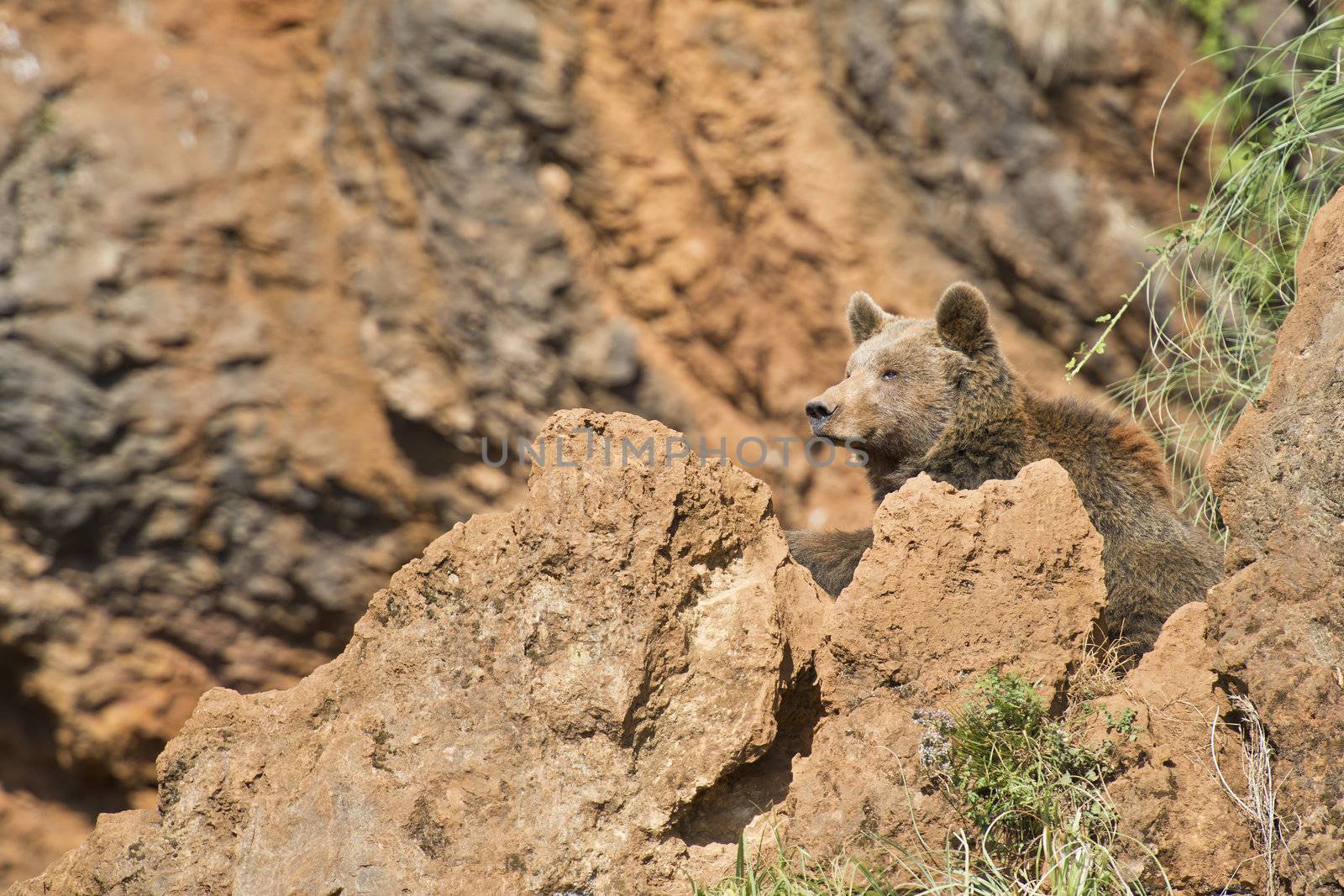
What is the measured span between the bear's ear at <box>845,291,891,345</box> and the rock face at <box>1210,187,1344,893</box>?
2.37 meters

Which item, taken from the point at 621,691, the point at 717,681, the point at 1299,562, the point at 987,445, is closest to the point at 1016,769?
the point at 717,681

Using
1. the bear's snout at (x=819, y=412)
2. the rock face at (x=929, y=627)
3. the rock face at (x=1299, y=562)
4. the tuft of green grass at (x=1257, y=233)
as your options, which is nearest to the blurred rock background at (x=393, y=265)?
the tuft of green grass at (x=1257, y=233)

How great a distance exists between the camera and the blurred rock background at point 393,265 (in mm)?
9344

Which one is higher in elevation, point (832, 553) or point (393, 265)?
point (832, 553)

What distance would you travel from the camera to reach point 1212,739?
3.24m

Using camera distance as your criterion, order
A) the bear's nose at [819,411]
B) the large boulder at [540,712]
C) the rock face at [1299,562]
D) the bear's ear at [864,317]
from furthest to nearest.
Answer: the bear's ear at [864,317] < the bear's nose at [819,411] < the large boulder at [540,712] < the rock face at [1299,562]

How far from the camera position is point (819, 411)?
206 inches

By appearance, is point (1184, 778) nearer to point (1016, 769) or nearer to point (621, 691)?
point (1016, 769)

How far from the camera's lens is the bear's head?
5043mm

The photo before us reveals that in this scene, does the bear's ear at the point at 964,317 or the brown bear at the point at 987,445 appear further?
→ the bear's ear at the point at 964,317

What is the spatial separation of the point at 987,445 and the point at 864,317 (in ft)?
3.73

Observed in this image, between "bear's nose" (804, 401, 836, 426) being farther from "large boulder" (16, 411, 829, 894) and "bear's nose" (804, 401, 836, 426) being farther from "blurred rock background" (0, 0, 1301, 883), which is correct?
"blurred rock background" (0, 0, 1301, 883)

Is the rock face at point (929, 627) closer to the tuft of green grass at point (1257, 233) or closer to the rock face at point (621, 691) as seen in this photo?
the rock face at point (621, 691)

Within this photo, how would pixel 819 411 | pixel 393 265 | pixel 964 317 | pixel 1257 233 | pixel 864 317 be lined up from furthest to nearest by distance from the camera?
pixel 393 265 < pixel 864 317 < pixel 1257 233 < pixel 819 411 < pixel 964 317
